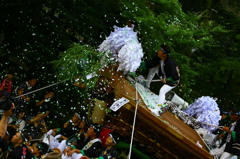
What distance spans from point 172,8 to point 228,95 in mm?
5023

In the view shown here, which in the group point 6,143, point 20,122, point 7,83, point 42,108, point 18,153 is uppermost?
point 6,143

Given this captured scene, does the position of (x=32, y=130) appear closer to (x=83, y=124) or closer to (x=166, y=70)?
(x=83, y=124)

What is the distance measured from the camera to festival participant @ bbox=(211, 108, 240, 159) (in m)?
5.24

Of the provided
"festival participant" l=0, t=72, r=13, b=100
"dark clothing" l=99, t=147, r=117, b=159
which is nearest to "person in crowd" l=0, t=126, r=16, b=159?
"dark clothing" l=99, t=147, r=117, b=159

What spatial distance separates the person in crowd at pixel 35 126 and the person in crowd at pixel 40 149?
0.58 m

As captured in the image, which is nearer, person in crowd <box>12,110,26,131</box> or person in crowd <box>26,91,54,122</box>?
person in crowd <box>12,110,26,131</box>

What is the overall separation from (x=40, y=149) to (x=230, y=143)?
328 cm

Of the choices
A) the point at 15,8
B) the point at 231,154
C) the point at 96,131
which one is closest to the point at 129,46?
the point at 96,131

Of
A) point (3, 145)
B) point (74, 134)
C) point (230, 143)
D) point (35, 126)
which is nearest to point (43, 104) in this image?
point (35, 126)

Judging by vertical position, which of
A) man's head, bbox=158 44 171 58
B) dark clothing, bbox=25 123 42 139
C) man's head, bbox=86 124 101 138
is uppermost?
man's head, bbox=158 44 171 58

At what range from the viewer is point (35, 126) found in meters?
6.45

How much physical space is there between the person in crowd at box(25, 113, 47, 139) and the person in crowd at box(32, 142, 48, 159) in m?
0.58

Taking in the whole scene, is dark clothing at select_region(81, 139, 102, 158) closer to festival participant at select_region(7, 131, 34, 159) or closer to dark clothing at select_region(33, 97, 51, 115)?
festival participant at select_region(7, 131, 34, 159)

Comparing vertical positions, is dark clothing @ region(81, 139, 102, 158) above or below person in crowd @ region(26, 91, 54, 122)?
above
